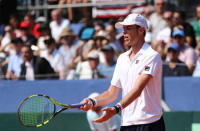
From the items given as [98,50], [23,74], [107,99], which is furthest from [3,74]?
[107,99]

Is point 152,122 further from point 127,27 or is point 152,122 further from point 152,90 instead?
point 127,27

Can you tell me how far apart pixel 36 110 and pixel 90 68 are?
4336mm

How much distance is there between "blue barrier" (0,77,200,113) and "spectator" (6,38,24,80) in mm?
441

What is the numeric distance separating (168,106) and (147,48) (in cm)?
398

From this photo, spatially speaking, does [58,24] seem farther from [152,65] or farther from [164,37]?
[152,65]

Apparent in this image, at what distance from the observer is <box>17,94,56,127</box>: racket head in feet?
15.5

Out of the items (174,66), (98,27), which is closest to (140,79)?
(174,66)

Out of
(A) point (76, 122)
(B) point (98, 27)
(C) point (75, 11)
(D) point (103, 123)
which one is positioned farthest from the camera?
(C) point (75, 11)

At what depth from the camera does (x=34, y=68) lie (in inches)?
368

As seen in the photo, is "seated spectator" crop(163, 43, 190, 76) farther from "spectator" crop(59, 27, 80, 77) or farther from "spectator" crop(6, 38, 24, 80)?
"spectator" crop(6, 38, 24, 80)

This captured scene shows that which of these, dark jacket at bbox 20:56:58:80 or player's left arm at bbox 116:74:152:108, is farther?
dark jacket at bbox 20:56:58:80

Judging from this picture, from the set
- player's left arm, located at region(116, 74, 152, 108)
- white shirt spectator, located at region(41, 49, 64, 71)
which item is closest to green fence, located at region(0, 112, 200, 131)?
player's left arm, located at region(116, 74, 152, 108)

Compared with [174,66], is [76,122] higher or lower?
lower

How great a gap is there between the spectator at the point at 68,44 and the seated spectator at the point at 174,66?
7.67 ft
